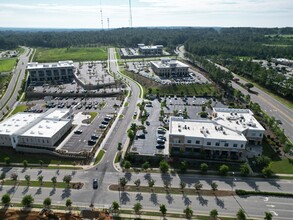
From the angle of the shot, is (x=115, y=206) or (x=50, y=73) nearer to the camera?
(x=115, y=206)

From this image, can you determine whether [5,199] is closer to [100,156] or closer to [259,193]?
[100,156]

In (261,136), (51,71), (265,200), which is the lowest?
(265,200)

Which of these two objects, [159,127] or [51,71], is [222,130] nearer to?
[159,127]

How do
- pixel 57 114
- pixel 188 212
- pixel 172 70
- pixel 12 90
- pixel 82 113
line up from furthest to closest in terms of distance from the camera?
pixel 172 70, pixel 12 90, pixel 82 113, pixel 57 114, pixel 188 212

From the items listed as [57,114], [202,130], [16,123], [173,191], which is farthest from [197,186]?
[16,123]

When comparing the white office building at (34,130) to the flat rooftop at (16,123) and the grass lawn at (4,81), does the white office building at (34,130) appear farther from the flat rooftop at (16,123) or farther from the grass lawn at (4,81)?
the grass lawn at (4,81)

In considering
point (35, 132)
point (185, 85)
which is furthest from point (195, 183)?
point (185, 85)
